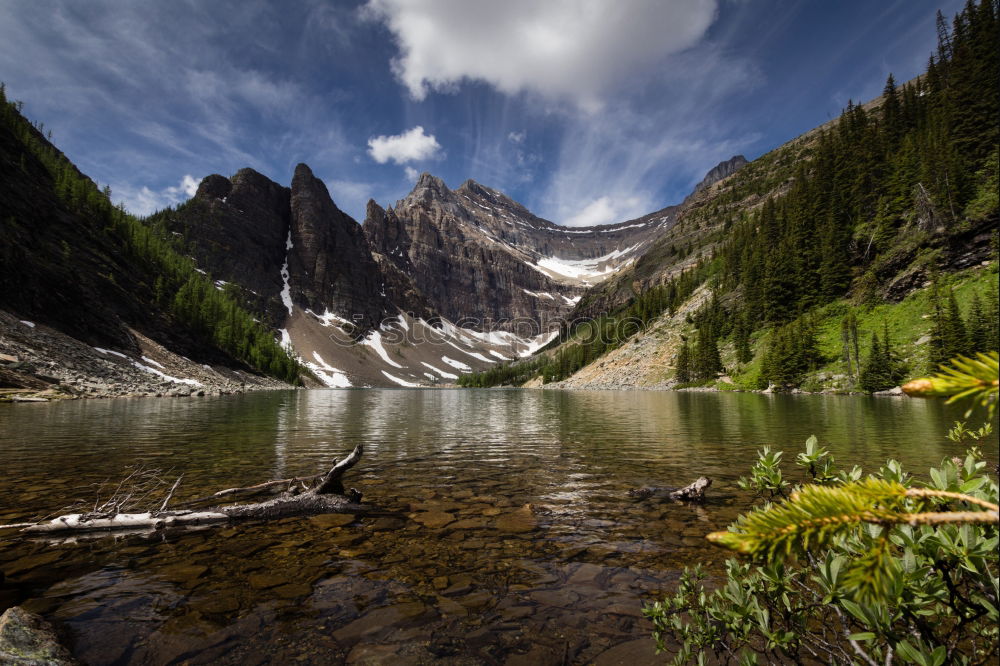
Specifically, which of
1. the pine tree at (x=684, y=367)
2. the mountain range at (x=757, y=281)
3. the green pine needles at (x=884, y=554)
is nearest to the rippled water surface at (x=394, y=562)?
the green pine needles at (x=884, y=554)

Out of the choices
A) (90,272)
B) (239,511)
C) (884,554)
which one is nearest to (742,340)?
(239,511)

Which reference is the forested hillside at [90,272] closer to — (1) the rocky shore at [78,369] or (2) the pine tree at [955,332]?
(1) the rocky shore at [78,369]

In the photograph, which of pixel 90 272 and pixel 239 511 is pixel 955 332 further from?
pixel 90 272

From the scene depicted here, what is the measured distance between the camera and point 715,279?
417 feet

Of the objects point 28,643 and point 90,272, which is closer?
point 28,643

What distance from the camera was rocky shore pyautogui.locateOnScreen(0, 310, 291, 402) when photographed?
48594 mm

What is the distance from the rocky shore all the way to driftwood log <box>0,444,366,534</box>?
4810 centimetres

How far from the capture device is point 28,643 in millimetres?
6137

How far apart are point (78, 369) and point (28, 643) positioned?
69.2 m

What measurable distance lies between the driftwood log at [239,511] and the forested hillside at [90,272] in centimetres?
7406

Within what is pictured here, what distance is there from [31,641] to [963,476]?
35.6ft

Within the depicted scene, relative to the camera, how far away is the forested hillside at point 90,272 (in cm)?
6950

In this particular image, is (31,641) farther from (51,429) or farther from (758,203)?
(758,203)

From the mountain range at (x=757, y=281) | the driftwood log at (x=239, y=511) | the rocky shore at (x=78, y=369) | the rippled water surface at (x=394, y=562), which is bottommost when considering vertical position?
the rippled water surface at (x=394, y=562)
